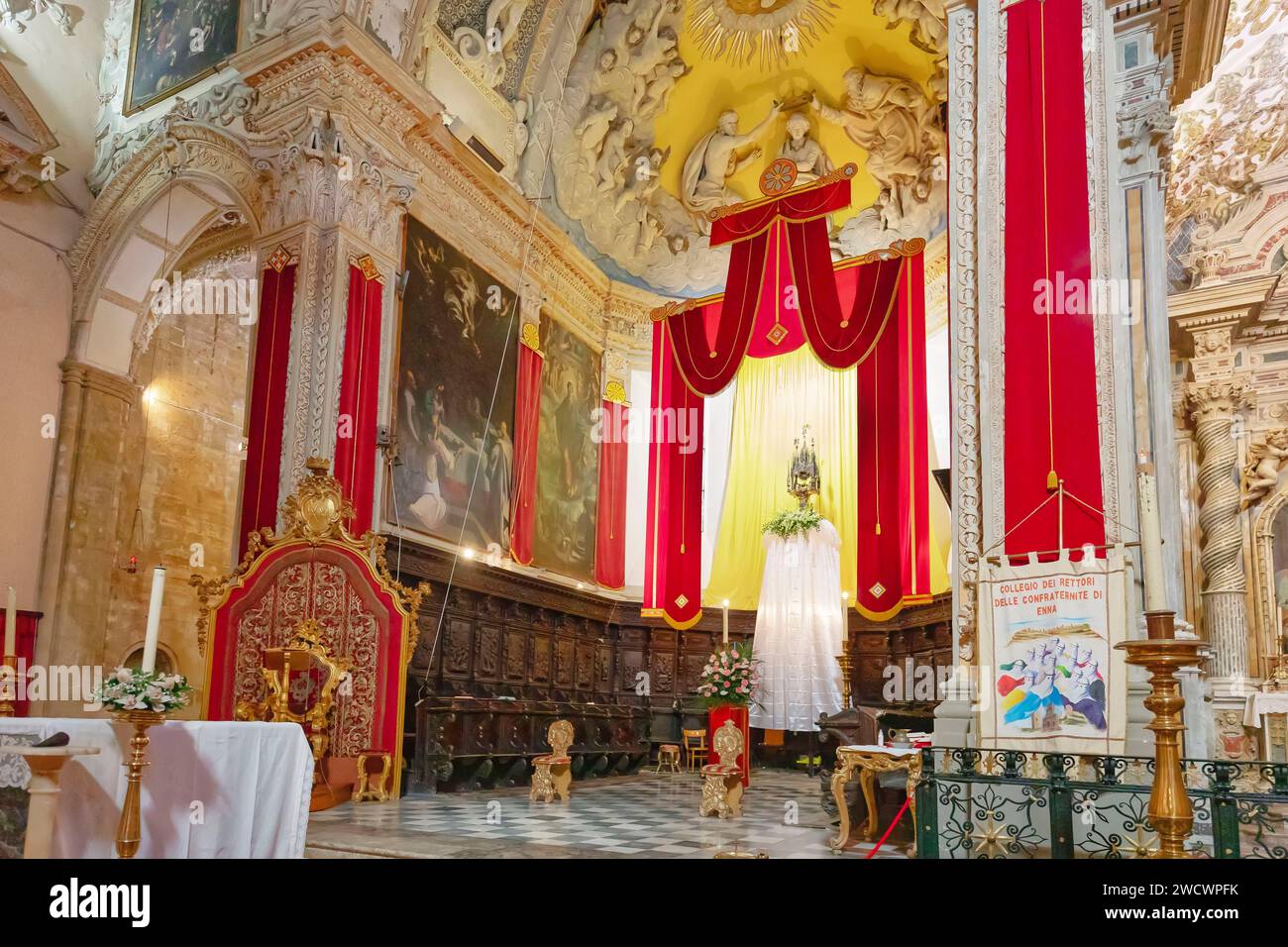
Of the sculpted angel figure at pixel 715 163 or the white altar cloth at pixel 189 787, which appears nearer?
the white altar cloth at pixel 189 787

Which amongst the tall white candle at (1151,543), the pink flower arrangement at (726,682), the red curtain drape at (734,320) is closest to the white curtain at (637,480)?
the red curtain drape at (734,320)

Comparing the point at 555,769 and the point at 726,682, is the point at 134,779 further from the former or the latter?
the point at 726,682

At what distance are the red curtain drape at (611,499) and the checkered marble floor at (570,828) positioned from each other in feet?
17.8

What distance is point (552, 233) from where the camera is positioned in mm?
14797

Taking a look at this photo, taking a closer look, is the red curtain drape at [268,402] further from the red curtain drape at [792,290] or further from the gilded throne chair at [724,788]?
the gilded throne chair at [724,788]

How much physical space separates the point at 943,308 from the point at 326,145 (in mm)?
8488

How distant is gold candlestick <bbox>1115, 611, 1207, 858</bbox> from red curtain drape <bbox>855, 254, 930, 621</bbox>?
340 inches

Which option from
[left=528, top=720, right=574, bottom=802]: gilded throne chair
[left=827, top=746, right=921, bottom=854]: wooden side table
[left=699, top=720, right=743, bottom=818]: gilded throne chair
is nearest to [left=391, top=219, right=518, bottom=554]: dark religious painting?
[left=528, top=720, right=574, bottom=802]: gilded throne chair

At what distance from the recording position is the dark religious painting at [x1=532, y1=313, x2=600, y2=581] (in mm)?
14609

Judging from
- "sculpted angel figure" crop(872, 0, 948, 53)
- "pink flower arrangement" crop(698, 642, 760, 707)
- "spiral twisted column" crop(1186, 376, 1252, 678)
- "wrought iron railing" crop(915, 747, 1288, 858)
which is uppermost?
"sculpted angel figure" crop(872, 0, 948, 53)

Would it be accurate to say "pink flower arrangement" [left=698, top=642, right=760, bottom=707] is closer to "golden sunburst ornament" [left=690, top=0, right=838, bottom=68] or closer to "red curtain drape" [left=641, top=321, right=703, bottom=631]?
"red curtain drape" [left=641, top=321, right=703, bottom=631]

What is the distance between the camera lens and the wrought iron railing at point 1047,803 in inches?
178

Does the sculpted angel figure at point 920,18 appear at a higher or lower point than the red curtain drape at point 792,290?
higher

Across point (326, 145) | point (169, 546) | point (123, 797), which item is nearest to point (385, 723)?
point (123, 797)
